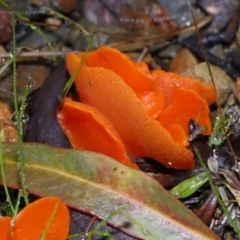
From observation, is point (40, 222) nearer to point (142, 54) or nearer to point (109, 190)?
point (109, 190)

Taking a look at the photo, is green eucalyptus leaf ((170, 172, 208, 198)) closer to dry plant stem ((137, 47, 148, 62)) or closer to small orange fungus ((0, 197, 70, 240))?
small orange fungus ((0, 197, 70, 240))

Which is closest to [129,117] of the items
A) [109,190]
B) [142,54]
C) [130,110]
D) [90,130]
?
[130,110]

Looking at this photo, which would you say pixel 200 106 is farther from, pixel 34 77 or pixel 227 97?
pixel 34 77

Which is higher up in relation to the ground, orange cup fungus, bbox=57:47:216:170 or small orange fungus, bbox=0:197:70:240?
orange cup fungus, bbox=57:47:216:170

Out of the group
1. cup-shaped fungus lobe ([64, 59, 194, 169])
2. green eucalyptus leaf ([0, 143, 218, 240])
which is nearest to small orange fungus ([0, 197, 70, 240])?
green eucalyptus leaf ([0, 143, 218, 240])

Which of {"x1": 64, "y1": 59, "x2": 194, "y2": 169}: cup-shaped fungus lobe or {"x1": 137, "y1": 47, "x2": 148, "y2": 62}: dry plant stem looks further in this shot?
{"x1": 137, "y1": 47, "x2": 148, "y2": 62}: dry plant stem

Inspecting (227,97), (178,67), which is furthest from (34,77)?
(227,97)
